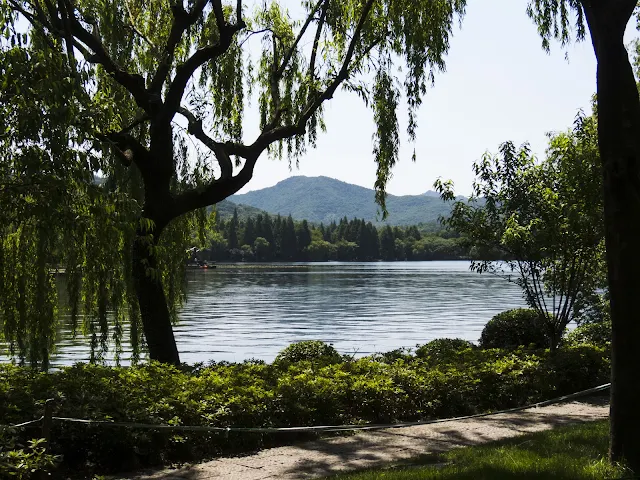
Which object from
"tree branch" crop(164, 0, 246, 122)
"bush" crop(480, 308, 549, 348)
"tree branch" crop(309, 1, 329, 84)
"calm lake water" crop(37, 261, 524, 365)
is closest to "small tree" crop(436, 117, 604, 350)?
"bush" crop(480, 308, 549, 348)

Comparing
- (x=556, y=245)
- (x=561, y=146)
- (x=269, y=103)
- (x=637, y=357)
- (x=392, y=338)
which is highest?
(x=269, y=103)

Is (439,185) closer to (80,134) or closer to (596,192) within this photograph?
(596,192)

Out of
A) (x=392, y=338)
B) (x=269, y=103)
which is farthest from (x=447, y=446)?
(x=392, y=338)

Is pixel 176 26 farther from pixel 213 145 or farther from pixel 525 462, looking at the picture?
pixel 525 462

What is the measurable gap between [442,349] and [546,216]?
3.90 meters

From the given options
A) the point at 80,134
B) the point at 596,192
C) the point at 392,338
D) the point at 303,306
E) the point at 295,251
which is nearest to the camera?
the point at 80,134

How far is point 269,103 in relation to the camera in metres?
17.4

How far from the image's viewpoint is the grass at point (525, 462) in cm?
659

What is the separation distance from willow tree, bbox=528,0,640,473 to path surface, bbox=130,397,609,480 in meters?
2.56

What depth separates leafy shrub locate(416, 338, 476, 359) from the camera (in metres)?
14.1

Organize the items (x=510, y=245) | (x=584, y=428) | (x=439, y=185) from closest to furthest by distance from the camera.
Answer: (x=584, y=428) < (x=510, y=245) < (x=439, y=185)

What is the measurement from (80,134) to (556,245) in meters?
10.2

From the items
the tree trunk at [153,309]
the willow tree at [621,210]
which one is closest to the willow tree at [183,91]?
the tree trunk at [153,309]

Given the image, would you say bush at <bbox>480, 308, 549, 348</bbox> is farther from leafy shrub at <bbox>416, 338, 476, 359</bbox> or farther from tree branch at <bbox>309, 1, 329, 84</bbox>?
tree branch at <bbox>309, 1, 329, 84</bbox>
